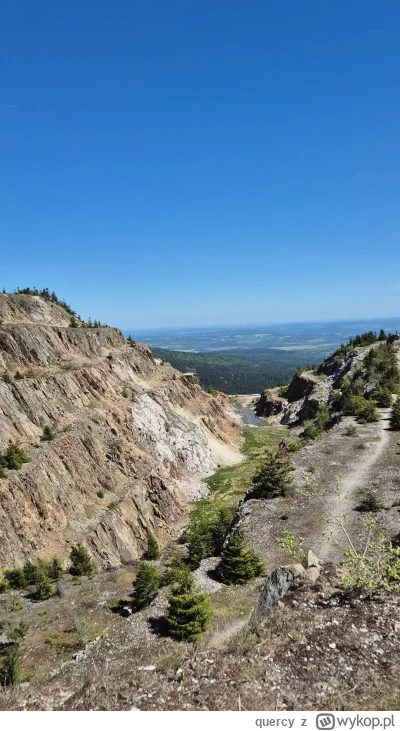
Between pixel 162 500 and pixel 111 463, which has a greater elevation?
pixel 111 463

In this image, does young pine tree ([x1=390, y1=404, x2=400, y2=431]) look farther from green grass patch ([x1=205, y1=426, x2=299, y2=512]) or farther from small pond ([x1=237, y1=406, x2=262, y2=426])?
small pond ([x1=237, y1=406, x2=262, y2=426])

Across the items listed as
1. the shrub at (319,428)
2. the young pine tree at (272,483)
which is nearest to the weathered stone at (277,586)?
the young pine tree at (272,483)

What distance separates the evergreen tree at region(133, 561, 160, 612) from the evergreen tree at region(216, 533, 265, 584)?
386cm

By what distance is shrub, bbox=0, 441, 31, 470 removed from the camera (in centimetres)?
3791

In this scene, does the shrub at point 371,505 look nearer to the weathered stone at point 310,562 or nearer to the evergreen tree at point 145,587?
the weathered stone at point 310,562

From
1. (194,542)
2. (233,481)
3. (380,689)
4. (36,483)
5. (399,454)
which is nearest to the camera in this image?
(380,689)

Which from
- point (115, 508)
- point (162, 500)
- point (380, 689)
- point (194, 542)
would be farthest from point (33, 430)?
point (380, 689)

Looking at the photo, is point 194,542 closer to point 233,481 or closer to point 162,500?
point 162,500

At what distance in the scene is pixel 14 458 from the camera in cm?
3803

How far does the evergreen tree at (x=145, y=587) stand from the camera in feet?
74.9

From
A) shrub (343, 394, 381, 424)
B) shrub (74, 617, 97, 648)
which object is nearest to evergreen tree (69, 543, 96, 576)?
shrub (74, 617, 97, 648)

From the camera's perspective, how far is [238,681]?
13.0m
